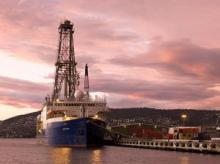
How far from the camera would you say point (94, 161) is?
213ft

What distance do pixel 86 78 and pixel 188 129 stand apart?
29710mm

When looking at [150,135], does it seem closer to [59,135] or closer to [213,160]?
[59,135]

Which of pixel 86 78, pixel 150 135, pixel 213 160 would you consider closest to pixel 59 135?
pixel 86 78

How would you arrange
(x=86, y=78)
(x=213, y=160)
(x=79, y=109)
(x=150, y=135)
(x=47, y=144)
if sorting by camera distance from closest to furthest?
(x=213, y=160) < (x=79, y=109) < (x=47, y=144) < (x=86, y=78) < (x=150, y=135)

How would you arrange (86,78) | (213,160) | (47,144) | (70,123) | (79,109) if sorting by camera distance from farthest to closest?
(86,78) → (47,144) → (79,109) → (70,123) → (213,160)

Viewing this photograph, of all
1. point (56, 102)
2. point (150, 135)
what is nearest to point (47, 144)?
point (56, 102)

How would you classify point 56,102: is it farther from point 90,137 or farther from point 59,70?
point 59,70

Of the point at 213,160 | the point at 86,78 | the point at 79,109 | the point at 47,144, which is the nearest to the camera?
the point at 213,160

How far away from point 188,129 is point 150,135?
136 ft

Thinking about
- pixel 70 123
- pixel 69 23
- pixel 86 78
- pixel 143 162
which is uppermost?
pixel 69 23

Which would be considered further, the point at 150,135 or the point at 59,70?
the point at 150,135

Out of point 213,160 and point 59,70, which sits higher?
point 59,70

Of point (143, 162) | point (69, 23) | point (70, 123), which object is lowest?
point (143, 162)

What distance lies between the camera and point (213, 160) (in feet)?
209
